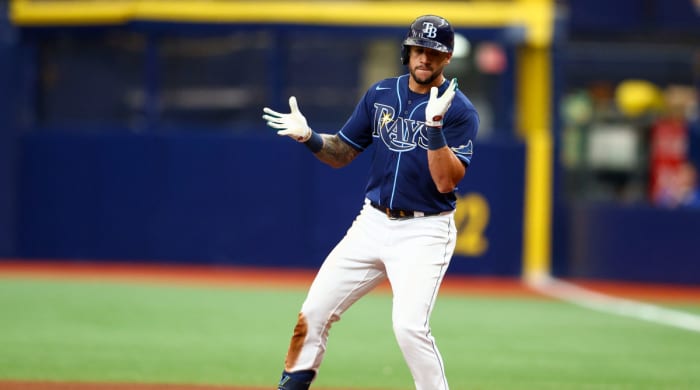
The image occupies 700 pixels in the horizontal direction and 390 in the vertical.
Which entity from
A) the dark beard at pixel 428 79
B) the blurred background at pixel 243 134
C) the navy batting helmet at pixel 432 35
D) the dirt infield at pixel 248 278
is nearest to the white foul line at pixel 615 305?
the dirt infield at pixel 248 278

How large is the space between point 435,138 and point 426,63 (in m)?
0.53

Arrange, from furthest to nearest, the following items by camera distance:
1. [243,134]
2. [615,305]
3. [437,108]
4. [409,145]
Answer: [243,134] < [615,305] < [409,145] < [437,108]

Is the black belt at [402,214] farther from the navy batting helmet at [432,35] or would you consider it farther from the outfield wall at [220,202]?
the outfield wall at [220,202]

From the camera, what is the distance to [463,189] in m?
15.8

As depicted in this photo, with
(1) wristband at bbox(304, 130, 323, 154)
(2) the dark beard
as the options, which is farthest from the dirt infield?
→ (2) the dark beard

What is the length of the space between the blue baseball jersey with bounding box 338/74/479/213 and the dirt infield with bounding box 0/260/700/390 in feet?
27.2

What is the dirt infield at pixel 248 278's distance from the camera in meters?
14.4

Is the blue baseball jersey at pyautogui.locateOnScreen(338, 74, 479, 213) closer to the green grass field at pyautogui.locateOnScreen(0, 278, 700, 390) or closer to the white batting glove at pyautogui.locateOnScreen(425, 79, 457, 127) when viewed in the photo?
the white batting glove at pyautogui.locateOnScreen(425, 79, 457, 127)

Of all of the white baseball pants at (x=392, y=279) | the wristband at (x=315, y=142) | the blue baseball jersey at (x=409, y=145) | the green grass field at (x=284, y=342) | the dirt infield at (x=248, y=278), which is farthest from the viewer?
the dirt infield at (x=248, y=278)

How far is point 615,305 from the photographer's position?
13.1 m

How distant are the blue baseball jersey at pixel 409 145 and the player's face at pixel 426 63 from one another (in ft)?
0.34

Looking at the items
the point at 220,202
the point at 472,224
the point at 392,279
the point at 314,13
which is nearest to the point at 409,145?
the point at 392,279

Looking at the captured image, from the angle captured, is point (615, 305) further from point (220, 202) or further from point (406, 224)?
point (406, 224)

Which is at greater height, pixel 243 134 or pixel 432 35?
pixel 432 35
